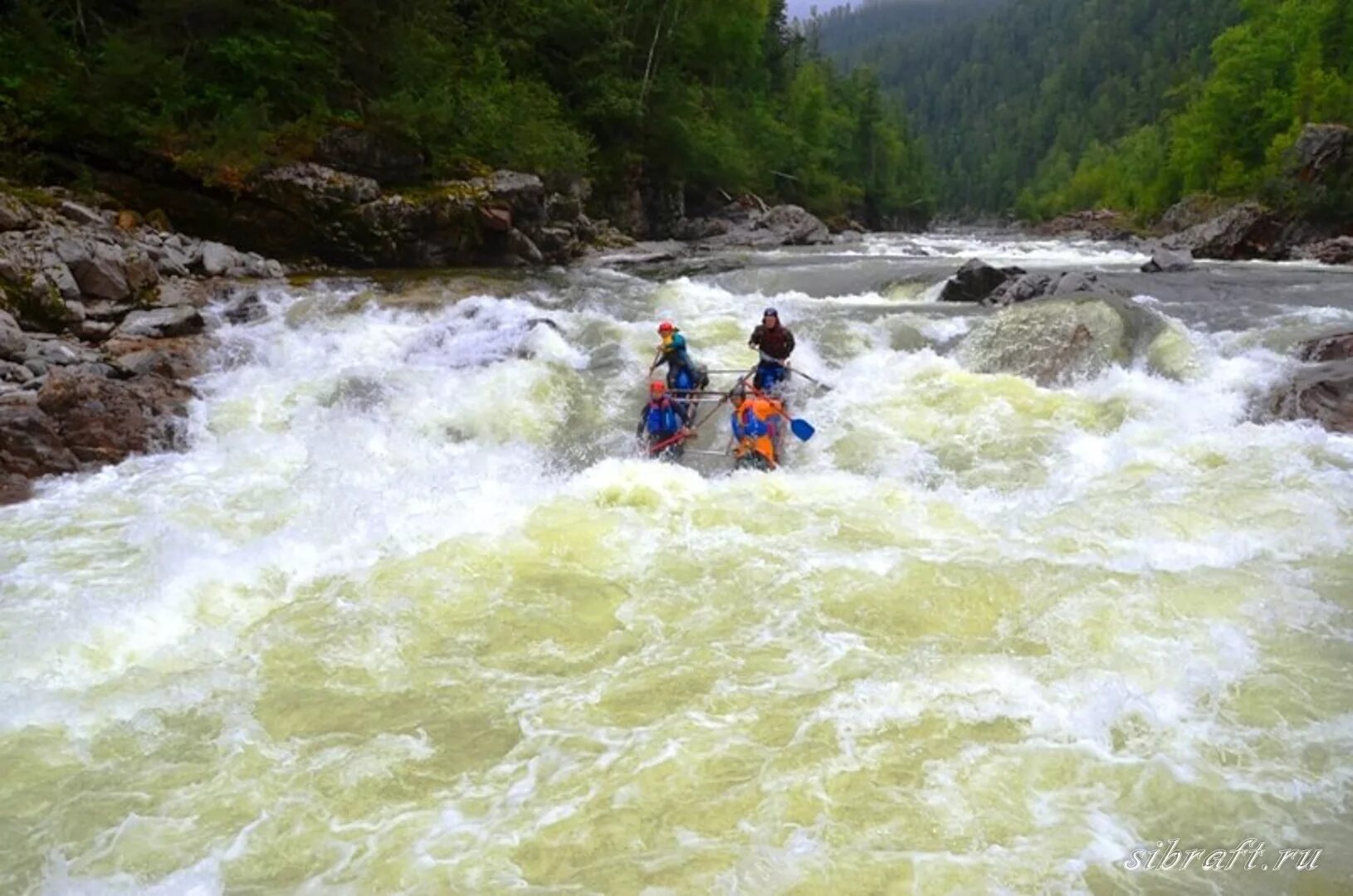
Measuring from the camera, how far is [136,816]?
3.86 m

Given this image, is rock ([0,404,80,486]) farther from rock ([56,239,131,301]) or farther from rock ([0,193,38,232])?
rock ([0,193,38,232])

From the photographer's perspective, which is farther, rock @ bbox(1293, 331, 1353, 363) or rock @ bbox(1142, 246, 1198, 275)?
rock @ bbox(1142, 246, 1198, 275)

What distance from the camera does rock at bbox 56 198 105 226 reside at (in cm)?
1390

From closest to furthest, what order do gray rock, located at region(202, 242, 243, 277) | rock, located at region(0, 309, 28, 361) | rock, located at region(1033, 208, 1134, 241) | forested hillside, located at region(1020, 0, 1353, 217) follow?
rock, located at region(0, 309, 28, 361), gray rock, located at region(202, 242, 243, 277), forested hillside, located at region(1020, 0, 1353, 217), rock, located at region(1033, 208, 1134, 241)

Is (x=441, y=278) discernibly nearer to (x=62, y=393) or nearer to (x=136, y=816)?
(x=62, y=393)

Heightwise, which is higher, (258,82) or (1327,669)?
(258,82)

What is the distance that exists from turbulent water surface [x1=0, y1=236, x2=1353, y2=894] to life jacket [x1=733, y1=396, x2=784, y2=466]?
0.39 metres

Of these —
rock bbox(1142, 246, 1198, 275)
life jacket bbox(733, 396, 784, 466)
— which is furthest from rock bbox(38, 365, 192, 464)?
rock bbox(1142, 246, 1198, 275)

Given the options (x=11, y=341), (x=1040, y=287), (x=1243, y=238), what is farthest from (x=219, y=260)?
(x=1243, y=238)

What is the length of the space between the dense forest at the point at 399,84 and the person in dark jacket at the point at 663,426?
11928mm

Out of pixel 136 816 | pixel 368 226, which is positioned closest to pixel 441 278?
pixel 368 226

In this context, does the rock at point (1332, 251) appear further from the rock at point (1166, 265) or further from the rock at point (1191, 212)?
the rock at point (1191, 212)

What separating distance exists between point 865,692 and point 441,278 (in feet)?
46.1

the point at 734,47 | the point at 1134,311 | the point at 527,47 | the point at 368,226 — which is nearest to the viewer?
the point at 1134,311
